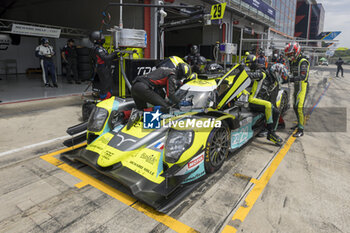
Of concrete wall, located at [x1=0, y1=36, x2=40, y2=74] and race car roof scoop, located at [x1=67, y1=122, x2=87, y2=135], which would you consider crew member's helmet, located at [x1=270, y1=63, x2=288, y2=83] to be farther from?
concrete wall, located at [x1=0, y1=36, x2=40, y2=74]

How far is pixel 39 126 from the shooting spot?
5746 millimetres

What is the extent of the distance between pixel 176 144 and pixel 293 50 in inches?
169

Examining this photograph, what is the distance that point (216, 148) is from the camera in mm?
3480

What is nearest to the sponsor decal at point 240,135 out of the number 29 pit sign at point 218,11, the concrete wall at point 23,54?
the number 29 pit sign at point 218,11

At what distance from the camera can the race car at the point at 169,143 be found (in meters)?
2.80

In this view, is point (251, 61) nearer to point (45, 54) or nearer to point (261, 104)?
point (261, 104)

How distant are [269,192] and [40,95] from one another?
29.8ft

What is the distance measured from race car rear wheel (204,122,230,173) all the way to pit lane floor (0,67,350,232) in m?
0.18

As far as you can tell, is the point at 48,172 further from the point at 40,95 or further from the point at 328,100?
the point at 328,100

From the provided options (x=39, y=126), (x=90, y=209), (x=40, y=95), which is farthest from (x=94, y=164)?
(x=40, y=95)

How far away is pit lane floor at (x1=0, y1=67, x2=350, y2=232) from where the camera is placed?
250 cm

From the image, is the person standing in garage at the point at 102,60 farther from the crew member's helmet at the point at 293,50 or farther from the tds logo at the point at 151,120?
the crew member's helmet at the point at 293,50

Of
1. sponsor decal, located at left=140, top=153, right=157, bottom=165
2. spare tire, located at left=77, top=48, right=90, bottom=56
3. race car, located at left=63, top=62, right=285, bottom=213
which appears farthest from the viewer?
spare tire, located at left=77, top=48, right=90, bottom=56

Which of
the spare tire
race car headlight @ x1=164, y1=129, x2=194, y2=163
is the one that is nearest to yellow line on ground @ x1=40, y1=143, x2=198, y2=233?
race car headlight @ x1=164, y1=129, x2=194, y2=163
